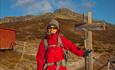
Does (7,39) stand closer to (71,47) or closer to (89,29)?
(89,29)

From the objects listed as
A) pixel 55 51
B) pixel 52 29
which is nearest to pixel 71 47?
pixel 55 51

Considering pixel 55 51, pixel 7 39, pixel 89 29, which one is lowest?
pixel 7 39

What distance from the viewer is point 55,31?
6.73 m

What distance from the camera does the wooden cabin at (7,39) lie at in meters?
39.4

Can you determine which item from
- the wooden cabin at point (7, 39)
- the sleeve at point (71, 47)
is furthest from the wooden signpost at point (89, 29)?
the wooden cabin at point (7, 39)

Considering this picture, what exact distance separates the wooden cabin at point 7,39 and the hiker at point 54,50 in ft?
107

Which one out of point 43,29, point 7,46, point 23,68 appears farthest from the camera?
point 43,29

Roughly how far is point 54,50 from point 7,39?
1367 inches

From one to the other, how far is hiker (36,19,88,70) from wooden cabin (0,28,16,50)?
3265 centimetres

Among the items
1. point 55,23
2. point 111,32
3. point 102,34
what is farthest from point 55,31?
point 111,32

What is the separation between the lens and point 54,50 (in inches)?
262

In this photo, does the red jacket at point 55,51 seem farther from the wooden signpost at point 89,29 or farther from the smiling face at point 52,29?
the wooden signpost at point 89,29

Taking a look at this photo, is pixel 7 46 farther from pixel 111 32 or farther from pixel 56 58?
pixel 111 32

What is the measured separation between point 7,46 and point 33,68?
18.4 m
